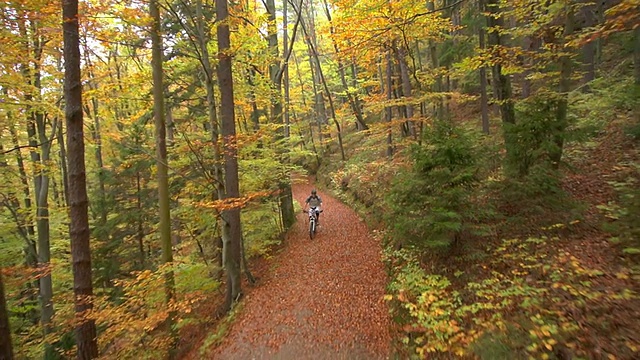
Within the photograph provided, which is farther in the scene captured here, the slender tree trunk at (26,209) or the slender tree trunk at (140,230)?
the slender tree trunk at (140,230)

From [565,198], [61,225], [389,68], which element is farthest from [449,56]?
[61,225]

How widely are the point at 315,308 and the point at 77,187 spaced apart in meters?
5.37

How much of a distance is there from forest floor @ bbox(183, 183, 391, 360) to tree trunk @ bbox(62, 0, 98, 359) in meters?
2.39

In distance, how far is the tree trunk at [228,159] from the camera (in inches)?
309

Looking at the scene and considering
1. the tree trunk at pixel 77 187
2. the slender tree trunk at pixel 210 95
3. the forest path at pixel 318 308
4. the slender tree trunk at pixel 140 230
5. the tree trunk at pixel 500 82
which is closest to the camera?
the tree trunk at pixel 77 187

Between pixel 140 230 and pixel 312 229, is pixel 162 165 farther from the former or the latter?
pixel 140 230

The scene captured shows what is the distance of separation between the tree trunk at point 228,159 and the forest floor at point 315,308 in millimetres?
851

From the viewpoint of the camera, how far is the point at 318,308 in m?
7.20

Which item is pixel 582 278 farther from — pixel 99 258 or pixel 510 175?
pixel 99 258

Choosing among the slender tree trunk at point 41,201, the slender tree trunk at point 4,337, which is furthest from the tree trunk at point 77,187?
the slender tree trunk at point 41,201

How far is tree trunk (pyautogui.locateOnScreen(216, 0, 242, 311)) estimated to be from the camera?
7.84 m

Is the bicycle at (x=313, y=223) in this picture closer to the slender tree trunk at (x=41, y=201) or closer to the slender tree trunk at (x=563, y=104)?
the slender tree trunk at (x=563, y=104)

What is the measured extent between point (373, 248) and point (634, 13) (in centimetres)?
763

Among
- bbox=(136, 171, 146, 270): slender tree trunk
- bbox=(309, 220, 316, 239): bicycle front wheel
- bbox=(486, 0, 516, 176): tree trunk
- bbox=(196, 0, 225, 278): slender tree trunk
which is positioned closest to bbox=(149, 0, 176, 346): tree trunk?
bbox=(196, 0, 225, 278): slender tree trunk
